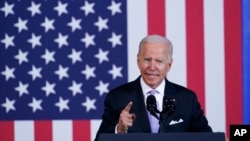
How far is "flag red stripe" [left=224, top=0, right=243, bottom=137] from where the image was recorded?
2.71 m

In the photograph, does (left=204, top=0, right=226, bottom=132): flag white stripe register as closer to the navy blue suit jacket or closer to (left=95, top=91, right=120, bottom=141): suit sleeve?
the navy blue suit jacket

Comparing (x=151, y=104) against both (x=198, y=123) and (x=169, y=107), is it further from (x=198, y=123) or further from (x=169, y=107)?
(x=198, y=123)

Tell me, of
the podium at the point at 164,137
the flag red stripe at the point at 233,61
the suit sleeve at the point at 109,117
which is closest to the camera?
the podium at the point at 164,137

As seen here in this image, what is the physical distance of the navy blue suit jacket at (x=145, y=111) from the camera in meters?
1.72

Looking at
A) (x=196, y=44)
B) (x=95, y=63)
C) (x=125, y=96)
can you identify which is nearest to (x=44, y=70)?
(x=95, y=63)

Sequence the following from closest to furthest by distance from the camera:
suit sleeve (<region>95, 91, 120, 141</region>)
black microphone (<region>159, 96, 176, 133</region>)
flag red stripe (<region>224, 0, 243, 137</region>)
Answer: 1. black microphone (<region>159, 96, 176, 133</region>)
2. suit sleeve (<region>95, 91, 120, 141</region>)
3. flag red stripe (<region>224, 0, 243, 137</region>)

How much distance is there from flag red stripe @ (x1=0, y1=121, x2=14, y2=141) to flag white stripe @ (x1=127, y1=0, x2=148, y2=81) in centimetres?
72

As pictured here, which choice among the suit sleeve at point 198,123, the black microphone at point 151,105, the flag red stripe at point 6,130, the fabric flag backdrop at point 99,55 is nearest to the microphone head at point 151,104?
the black microphone at point 151,105

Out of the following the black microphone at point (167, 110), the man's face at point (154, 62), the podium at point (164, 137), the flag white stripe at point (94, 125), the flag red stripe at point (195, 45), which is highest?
the flag red stripe at point (195, 45)

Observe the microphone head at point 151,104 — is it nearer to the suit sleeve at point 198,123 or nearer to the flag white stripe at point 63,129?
the suit sleeve at point 198,123

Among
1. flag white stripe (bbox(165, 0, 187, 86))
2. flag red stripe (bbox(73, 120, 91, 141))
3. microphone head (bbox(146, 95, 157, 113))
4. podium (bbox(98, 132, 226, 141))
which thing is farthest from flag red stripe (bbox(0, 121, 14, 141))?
podium (bbox(98, 132, 226, 141))

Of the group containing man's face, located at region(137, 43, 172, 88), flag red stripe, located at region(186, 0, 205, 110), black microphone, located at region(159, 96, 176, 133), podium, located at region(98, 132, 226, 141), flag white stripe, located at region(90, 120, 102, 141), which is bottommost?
podium, located at region(98, 132, 226, 141)

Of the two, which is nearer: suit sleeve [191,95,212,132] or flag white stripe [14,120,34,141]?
suit sleeve [191,95,212,132]

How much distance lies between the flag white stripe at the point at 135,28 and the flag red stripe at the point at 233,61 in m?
0.45
